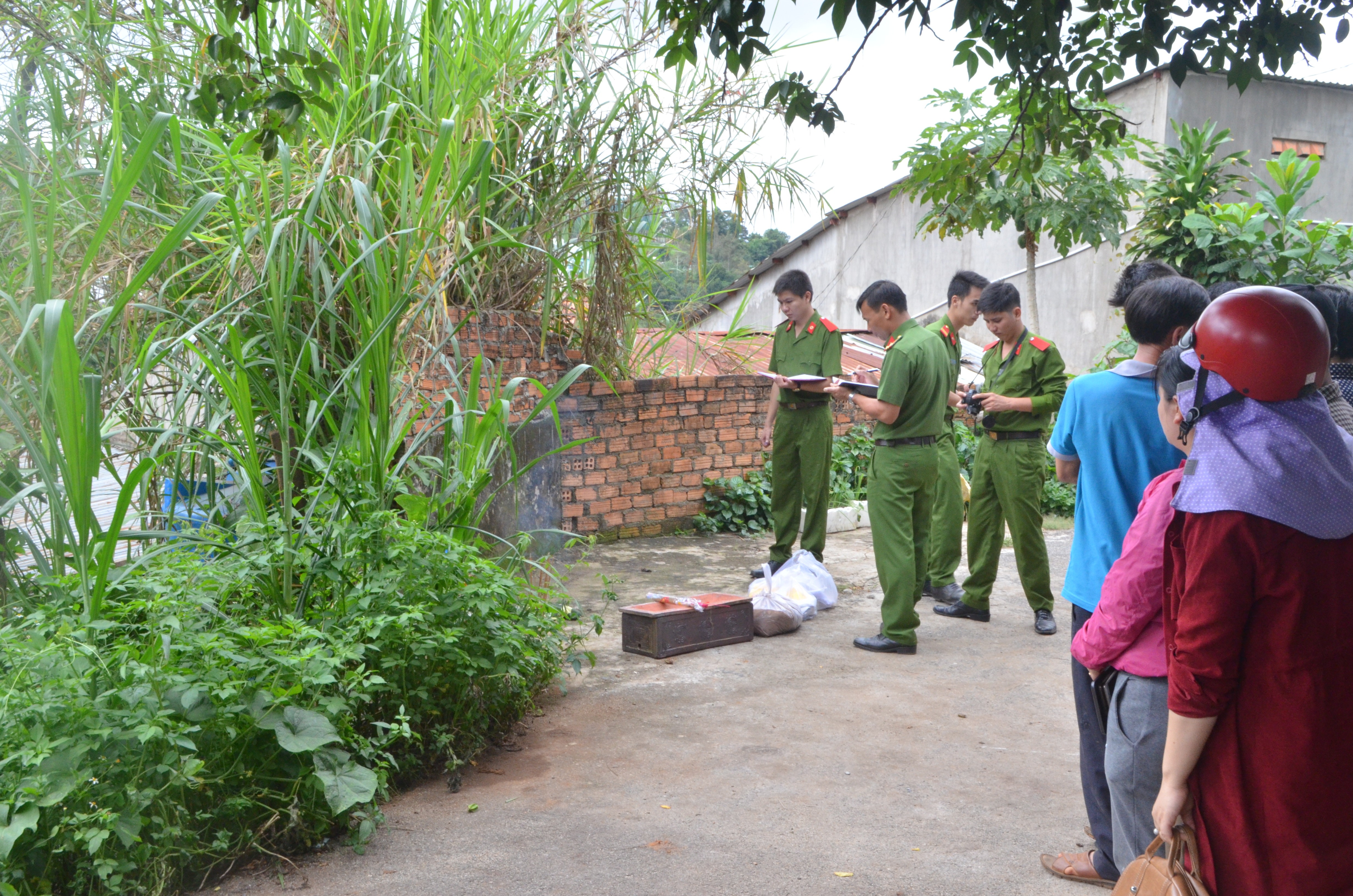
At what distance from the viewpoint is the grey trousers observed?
193 cm

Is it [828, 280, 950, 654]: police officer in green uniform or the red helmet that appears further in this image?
[828, 280, 950, 654]: police officer in green uniform

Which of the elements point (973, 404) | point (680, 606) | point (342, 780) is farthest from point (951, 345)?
point (342, 780)

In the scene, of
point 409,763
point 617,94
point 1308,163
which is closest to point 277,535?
point 409,763

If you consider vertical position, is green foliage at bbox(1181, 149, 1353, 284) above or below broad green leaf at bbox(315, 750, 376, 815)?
above

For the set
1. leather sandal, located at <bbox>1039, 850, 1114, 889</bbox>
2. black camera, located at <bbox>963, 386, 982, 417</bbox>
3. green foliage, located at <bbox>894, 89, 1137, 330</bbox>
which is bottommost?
leather sandal, located at <bbox>1039, 850, 1114, 889</bbox>

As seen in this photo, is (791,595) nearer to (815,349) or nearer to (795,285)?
(815,349)

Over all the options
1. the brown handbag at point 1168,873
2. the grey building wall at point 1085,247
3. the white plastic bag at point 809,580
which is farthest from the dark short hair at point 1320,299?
the grey building wall at point 1085,247

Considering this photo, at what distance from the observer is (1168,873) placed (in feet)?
5.11

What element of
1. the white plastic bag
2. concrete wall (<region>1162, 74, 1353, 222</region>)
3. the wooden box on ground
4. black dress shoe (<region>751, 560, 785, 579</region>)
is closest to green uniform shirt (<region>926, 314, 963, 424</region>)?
the white plastic bag

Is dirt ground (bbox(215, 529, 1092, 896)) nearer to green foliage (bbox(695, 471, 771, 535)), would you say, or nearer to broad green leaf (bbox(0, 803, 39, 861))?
broad green leaf (bbox(0, 803, 39, 861))

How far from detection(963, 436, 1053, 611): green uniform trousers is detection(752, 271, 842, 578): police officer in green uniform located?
97 cm

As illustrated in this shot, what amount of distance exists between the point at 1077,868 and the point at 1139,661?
3.52ft

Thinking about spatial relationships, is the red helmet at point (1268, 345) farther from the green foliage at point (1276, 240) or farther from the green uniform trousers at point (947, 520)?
the green foliage at point (1276, 240)

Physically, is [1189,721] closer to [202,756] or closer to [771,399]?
[202,756]
